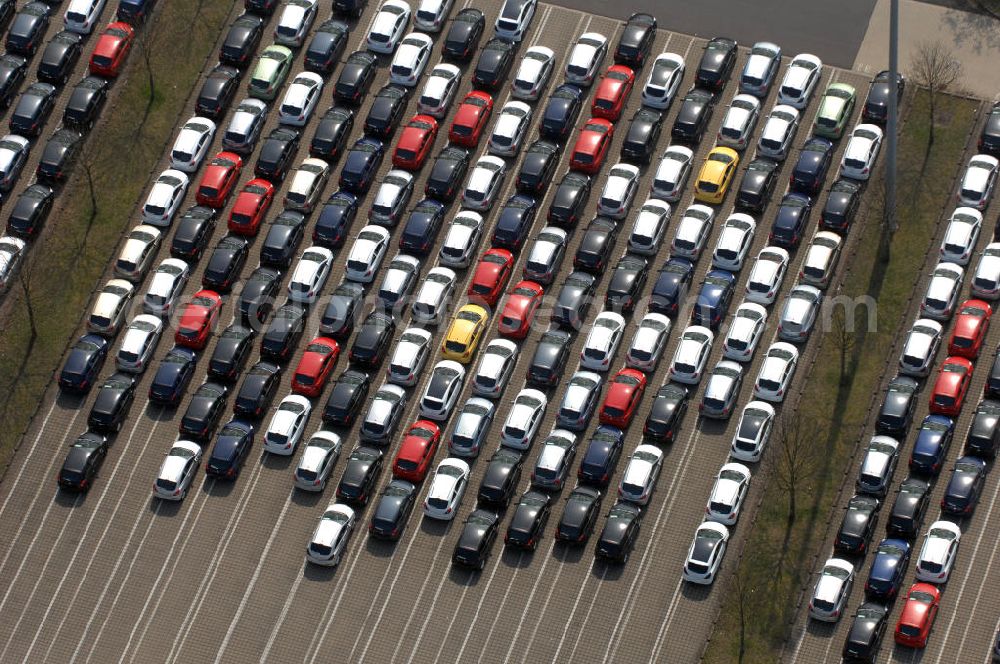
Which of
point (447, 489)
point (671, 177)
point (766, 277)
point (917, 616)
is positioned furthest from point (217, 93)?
point (917, 616)

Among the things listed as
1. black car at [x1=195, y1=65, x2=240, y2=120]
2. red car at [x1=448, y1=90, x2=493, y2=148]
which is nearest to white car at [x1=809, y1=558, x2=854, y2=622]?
red car at [x1=448, y1=90, x2=493, y2=148]

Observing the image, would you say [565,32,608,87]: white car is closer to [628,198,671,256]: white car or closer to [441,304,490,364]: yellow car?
[628,198,671,256]: white car

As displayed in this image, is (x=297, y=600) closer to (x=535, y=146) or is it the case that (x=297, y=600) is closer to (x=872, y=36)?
(x=535, y=146)

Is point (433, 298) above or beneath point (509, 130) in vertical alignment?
beneath

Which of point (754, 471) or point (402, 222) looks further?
point (402, 222)

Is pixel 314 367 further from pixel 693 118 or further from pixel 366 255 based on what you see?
pixel 693 118

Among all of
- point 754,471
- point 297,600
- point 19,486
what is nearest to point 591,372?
point 754,471
